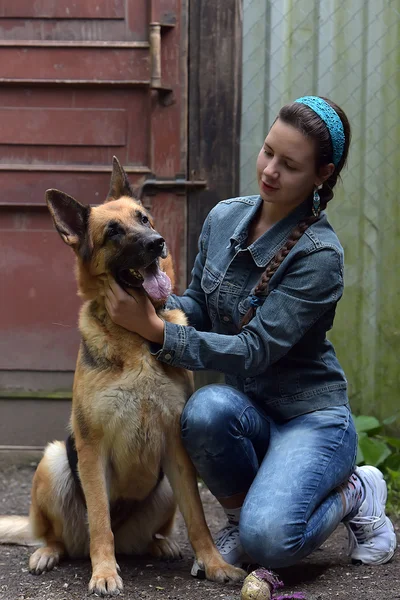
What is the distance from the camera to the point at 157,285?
9.62 ft

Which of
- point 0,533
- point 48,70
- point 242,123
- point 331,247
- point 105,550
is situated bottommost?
point 0,533

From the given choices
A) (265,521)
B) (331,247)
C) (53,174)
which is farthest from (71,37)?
(265,521)

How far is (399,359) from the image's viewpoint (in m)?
4.68

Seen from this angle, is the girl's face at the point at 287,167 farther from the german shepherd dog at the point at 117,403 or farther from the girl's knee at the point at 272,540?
the girl's knee at the point at 272,540

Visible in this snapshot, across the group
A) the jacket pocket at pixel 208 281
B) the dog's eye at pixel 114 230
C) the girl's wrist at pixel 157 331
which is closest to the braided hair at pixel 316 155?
the jacket pocket at pixel 208 281

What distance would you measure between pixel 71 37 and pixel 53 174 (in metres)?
0.79

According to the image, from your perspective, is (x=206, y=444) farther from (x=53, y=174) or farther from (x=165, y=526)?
(x=53, y=174)

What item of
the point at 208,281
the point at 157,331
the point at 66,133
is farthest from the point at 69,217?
the point at 66,133

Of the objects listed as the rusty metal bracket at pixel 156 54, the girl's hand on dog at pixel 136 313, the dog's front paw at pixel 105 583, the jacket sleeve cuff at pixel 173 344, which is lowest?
the dog's front paw at pixel 105 583

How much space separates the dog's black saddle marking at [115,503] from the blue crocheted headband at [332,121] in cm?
140

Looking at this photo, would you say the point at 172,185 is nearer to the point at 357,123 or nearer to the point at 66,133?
the point at 66,133

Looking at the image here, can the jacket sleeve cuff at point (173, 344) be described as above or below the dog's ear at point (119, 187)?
below

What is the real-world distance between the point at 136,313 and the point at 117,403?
0.33 meters

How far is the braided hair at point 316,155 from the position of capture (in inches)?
113
